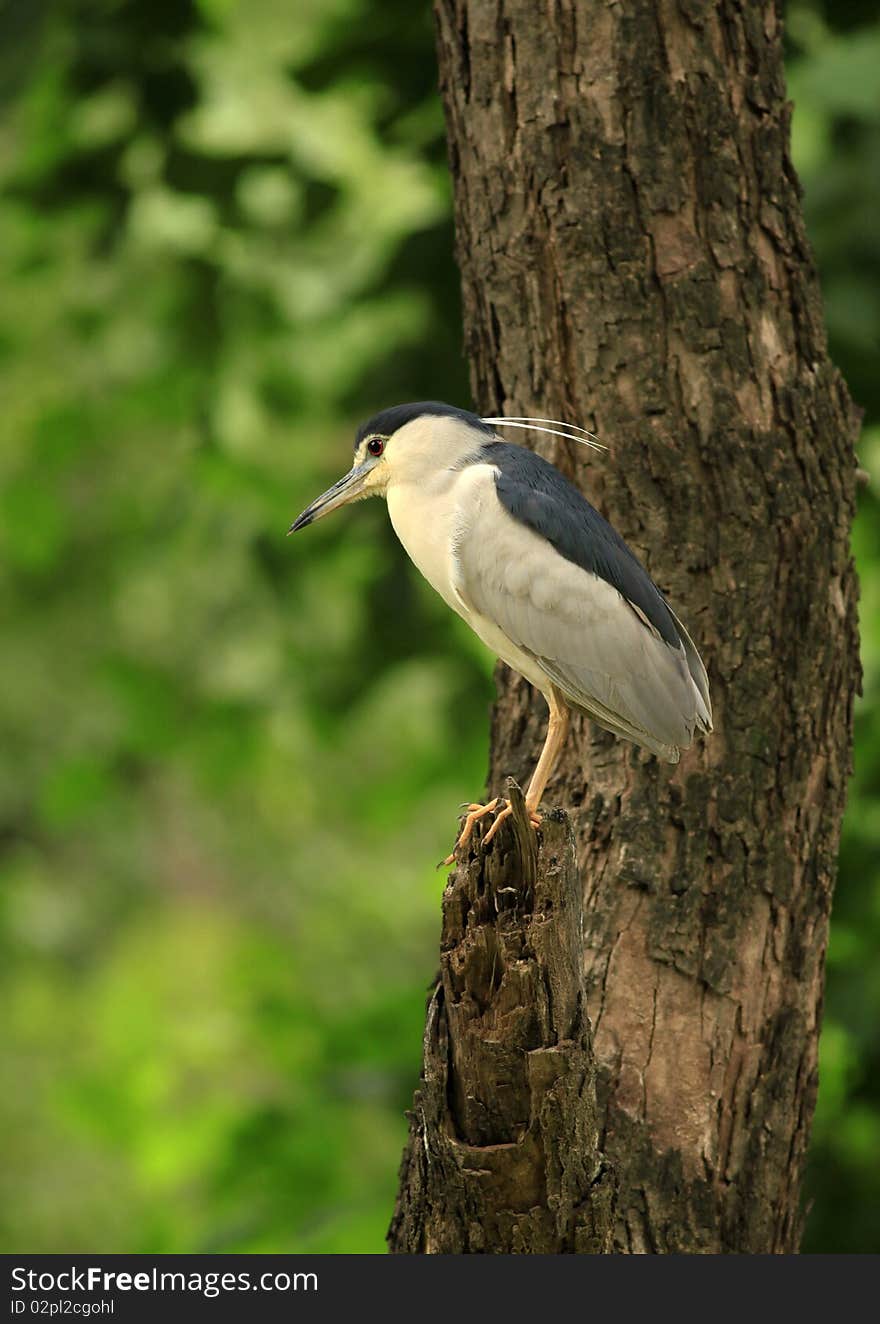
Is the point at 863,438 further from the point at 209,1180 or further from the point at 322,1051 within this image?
the point at 209,1180

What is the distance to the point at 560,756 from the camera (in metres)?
3.45

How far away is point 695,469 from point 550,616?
0.53 m

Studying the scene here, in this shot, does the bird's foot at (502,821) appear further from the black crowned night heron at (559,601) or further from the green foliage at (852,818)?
the green foliage at (852,818)

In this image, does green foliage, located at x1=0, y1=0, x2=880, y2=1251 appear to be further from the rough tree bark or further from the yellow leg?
the yellow leg

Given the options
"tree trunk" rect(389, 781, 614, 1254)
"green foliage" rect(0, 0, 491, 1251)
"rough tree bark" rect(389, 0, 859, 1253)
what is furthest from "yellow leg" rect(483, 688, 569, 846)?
"green foliage" rect(0, 0, 491, 1251)

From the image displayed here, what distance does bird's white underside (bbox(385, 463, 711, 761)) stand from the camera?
9.99 ft

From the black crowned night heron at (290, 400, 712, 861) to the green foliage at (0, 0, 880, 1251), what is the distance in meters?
1.70

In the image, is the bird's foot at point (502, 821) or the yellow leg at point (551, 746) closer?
the bird's foot at point (502, 821)

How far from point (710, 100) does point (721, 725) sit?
143cm

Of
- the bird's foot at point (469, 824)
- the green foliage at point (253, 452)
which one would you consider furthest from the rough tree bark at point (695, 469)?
the green foliage at point (253, 452)

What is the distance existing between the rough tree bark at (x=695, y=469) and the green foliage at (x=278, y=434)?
0.97 m

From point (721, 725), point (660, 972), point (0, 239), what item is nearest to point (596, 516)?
point (721, 725)

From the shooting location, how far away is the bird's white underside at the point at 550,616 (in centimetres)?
304

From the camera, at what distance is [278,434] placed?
6156 millimetres
